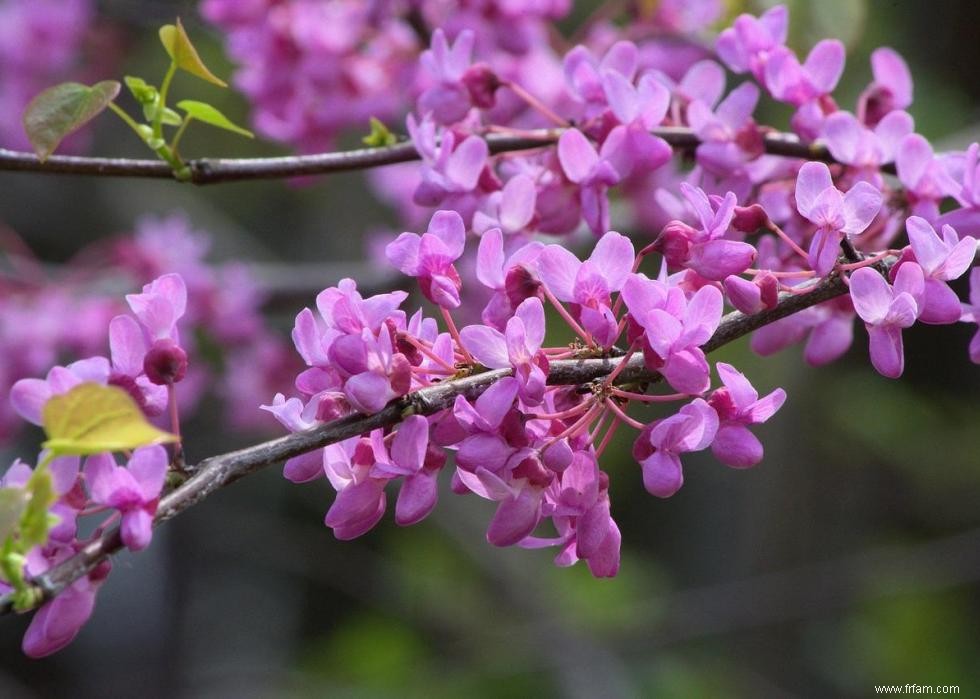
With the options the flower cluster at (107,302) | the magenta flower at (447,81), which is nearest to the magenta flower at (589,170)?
the magenta flower at (447,81)

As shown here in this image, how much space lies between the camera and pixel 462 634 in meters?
3.53

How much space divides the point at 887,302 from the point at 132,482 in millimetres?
511

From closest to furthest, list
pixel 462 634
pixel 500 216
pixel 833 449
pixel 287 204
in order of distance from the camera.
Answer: pixel 500 216, pixel 833 449, pixel 462 634, pixel 287 204

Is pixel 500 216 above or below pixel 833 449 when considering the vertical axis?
above

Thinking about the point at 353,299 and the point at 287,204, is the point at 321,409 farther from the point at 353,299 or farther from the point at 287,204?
the point at 287,204

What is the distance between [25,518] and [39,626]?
0.34 feet

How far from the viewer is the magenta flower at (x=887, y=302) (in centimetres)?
73

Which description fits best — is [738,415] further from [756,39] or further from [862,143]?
[756,39]

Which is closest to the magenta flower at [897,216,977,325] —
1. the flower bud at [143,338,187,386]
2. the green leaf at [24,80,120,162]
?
the flower bud at [143,338,187,386]

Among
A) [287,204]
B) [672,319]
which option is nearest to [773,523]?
→ [672,319]

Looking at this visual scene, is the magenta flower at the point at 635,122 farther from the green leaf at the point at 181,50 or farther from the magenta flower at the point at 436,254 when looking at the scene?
the green leaf at the point at 181,50

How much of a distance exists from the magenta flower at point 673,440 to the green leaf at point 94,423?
0.33 m

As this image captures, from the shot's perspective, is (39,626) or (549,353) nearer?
(39,626)

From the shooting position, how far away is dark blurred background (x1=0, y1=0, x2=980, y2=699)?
273cm
